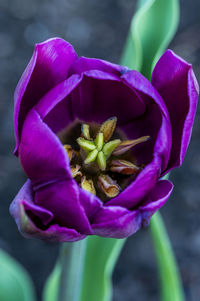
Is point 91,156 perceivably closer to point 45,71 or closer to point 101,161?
point 101,161

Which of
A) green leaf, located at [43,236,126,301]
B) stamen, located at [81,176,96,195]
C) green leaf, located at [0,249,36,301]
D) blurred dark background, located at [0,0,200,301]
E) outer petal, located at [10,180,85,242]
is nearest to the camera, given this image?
outer petal, located at [10,180,85,242]

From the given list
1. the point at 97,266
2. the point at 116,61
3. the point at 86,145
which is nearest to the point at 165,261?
the point at 97,266

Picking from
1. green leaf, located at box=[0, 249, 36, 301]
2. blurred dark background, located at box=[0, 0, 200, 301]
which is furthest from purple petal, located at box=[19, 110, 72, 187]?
blurred dark background, located at box=[0, 0, 200, 301]

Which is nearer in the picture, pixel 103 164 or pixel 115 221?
pixel 115 221

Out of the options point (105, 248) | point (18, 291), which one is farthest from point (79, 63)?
point (18, 291)

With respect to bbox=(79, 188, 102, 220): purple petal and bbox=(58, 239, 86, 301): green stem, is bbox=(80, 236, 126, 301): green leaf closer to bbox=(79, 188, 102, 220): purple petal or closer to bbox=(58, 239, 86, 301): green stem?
bbox=(58, 239, 86, 301): green stem

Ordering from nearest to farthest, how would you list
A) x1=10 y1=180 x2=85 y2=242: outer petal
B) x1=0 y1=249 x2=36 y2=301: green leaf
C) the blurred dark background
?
x1=10 y1=180 x2=85 y2=242: outer petal → x1=0 y1=249 x2=36 y2=301: green leaf → the blurred dark background
